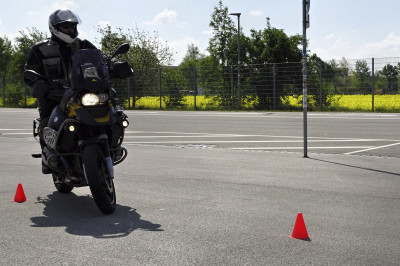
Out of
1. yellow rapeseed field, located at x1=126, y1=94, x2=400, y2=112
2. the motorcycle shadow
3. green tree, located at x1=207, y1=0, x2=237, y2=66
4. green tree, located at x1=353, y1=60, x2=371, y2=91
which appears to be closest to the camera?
the motorcycle shadow

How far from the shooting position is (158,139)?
16.0 m

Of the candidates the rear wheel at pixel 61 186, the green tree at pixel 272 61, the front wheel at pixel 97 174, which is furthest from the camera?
the green tree at pixel 272 61

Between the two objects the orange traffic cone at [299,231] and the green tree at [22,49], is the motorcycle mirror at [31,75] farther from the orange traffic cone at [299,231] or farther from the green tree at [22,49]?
the green tree at [22,49]

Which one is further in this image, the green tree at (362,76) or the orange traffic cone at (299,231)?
the green tree at (362,76)

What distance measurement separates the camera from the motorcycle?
20.1 ft

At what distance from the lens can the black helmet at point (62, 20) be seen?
21.8 feet

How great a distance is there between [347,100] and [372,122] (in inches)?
340

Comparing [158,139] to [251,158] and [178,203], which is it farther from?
[178,203]

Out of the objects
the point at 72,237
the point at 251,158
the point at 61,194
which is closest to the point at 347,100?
the point at 251,158

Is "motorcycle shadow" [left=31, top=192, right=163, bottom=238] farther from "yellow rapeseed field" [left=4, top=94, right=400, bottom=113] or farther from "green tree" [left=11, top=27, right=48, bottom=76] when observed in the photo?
"green tree" [left=11, top=27, right=48, bottom=76]

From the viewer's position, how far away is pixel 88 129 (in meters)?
6.29

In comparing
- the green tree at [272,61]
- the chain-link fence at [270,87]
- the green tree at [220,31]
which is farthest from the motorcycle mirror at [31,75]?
the green tree at [220,31]

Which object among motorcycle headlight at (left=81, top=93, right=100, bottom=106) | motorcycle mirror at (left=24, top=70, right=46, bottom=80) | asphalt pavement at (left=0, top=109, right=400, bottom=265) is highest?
motorcycle mirror at (left=24, top=70, right=46, bottom=80)

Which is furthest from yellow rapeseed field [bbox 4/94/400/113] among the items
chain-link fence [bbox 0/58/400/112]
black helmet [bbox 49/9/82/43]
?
black helmet [bbox 49/9/82/43]
